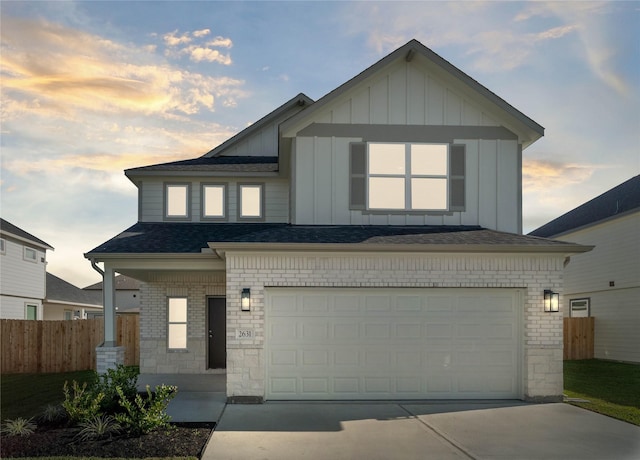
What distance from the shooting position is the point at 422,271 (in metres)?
12.2

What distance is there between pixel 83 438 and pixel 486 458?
584cm

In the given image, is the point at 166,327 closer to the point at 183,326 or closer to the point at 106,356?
the point at 183,326

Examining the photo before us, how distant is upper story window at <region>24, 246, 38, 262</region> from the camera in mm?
27281

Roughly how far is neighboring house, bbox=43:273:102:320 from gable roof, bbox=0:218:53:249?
3.09 metres

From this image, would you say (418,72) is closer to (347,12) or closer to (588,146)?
(347,12)

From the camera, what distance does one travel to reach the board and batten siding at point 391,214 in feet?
45.6

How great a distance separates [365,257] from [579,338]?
50.5 ft

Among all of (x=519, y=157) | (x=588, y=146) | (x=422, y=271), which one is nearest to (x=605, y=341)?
(x=588, y=146)

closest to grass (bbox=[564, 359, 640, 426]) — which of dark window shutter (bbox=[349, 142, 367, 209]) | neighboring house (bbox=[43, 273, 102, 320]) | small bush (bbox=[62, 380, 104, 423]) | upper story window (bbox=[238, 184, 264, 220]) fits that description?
dark window shutter (bbox=[349, 142, 367, 209])

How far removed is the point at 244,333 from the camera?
38.7 feet

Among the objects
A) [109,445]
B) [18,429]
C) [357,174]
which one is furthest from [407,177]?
[18,429]

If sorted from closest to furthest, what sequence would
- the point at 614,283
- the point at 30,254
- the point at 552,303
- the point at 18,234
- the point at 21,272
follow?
1. the point at 552,303
2. the point at 614,283
3. the point at 18,234
4. the point at 21,272
5. the point at 30,254

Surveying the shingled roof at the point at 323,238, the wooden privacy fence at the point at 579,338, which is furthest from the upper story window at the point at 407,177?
the wooden privacy fence at the point at 579,338

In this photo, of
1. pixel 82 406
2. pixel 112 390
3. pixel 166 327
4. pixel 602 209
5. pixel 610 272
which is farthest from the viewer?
pixel 602 209
